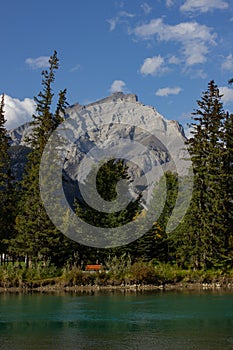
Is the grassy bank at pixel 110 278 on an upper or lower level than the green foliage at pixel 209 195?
lower

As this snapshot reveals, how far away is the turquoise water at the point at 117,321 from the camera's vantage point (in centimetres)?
1791

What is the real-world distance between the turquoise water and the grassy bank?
237 inches

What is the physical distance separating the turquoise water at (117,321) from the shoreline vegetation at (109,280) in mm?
5616

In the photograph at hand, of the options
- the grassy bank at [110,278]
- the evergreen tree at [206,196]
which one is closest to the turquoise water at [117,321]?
the grassy bank at [110,278]

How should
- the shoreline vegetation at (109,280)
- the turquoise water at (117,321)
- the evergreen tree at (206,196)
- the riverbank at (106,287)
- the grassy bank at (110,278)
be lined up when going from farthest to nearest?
the evergreen tree at (206,196) → the grassy bank at (110,278) → the shoreline vegetation at (109,280) → the riverbank at (106,287) → the turquoise water at (117,321)

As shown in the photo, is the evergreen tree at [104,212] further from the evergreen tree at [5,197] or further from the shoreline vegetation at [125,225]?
the evergreen tree at [5,197]

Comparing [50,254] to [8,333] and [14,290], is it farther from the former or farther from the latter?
[8,333]

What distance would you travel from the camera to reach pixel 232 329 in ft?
67.4

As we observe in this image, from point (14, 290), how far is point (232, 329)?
23.0 meters

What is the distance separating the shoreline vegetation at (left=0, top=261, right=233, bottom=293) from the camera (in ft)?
132

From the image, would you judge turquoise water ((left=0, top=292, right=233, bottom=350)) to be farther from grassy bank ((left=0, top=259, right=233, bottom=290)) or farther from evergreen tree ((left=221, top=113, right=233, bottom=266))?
evergreen tree ((left=221, top=113, right=233, bottom=266))

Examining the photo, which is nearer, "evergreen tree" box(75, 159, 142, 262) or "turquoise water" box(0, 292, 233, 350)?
"turquoise water" box(0, 292, 233, 350)

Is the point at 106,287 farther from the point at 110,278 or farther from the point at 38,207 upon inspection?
the point at 38,207

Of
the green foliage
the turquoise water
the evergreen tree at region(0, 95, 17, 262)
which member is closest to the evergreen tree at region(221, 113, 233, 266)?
the green foliage
